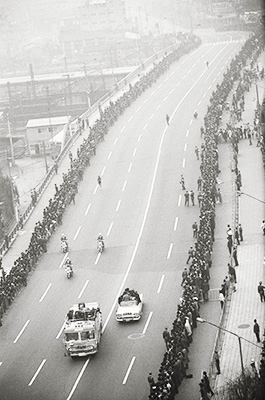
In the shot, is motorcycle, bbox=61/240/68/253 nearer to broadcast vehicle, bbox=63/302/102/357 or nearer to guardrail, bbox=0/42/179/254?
guardrail, bbox=0/42/179/254

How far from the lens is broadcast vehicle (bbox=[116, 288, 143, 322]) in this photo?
5203 centimetres

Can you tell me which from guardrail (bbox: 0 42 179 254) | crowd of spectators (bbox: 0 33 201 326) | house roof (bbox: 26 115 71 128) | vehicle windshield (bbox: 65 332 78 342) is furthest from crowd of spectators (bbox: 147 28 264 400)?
house roof (bbox: 26 115 71 128)

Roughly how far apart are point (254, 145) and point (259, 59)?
136ft

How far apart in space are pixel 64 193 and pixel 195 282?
26.5 m

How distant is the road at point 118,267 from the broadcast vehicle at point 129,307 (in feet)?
1.40

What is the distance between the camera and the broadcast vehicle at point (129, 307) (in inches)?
2048

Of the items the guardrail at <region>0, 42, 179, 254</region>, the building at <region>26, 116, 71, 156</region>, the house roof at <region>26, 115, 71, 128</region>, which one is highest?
the guardrail at <region>0, 42, 179, 254</region>

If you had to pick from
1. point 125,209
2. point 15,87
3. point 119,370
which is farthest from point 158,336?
point 15,87

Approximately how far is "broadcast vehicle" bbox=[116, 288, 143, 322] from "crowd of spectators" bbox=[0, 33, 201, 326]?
8476 mm

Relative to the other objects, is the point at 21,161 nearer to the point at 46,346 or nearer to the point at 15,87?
the point at 15,87

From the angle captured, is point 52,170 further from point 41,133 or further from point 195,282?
point 195,282

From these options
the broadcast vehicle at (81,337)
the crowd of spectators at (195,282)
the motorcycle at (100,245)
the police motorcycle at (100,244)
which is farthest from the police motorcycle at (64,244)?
the broadcast vehicle at (81,337)

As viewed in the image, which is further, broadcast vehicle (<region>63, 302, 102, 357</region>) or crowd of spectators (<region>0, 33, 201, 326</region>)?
crowd of spectators (<region>0, 33, 201, 326</region>)

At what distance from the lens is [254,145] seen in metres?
86.1
